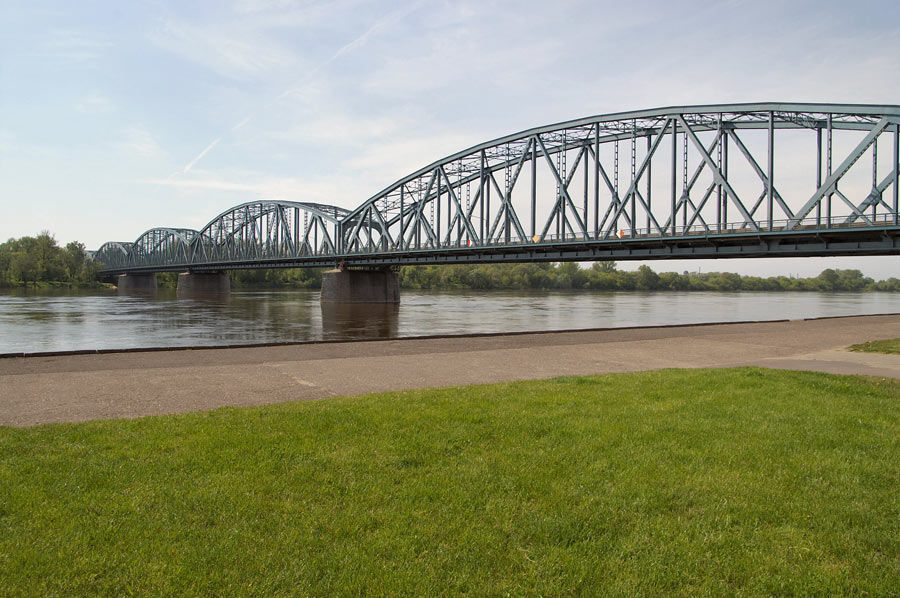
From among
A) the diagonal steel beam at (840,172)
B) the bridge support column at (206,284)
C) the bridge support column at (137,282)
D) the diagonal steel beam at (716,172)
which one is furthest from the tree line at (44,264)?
the diagonal steel beam at (840,172)

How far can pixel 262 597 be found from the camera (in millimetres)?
3398

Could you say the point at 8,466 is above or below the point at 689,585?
above

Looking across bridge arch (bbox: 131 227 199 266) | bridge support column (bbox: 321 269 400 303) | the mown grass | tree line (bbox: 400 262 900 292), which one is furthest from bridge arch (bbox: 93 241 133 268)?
the mown grass

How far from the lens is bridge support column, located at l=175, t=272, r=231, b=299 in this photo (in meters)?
110

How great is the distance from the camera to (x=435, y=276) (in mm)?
149625

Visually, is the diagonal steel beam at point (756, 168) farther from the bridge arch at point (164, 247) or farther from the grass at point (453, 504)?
the bridge arch at point (164, 247)

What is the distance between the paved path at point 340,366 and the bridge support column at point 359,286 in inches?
2108

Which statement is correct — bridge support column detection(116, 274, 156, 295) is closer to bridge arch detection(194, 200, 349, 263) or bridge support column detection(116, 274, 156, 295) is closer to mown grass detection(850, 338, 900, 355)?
bridge arch detection(194, 200, 349, 263)

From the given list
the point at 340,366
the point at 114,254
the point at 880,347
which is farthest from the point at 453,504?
the point at 114,254

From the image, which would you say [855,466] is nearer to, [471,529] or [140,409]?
[471,529]

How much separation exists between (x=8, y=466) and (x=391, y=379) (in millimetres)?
6692

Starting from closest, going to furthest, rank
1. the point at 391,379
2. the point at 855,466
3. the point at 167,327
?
the point at 855,466 → the point at 391,379 → the point at 167,327

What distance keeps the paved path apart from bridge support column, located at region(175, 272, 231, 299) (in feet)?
331

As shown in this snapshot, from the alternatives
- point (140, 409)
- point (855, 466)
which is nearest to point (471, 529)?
point (855, 466)
